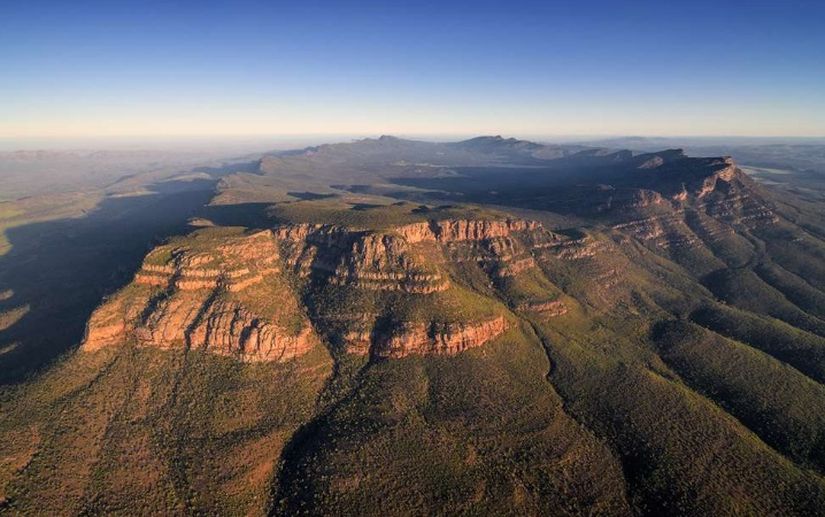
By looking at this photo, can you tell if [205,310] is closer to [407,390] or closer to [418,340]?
[418,340]

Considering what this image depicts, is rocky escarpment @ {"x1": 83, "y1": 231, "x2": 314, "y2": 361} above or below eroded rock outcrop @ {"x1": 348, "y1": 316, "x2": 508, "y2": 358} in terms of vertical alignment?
above

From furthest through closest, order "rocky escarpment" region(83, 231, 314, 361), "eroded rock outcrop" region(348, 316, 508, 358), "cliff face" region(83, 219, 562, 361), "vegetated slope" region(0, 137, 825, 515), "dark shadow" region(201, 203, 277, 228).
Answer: "dark shadow" region(201, 203, 277, 228) → "eroded rock outcrop" region(348, 316, 508, 358) → "cliff face" region(83, 219, 562, 361) → "rocky escarpment" region(83, 231, 314, 361) → "vegetated slope" region(0, 137, 825, 515)

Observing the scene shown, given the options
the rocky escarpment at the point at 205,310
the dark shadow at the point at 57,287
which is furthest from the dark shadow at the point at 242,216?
the rocky escarpment at the point at 205,310

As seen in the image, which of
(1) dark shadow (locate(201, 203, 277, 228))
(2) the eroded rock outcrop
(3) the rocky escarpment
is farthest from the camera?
(1) dark shadow (locate(201, 203, 277, 228))

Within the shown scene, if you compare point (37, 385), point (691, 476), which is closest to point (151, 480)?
point (37, 385)

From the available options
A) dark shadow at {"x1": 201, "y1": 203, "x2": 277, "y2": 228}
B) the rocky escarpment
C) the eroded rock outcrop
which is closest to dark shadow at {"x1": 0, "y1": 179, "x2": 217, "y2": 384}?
the rocky escarpment

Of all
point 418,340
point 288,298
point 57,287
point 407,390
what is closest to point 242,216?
point 57,287

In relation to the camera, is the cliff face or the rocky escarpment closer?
A: the rocky escarpment

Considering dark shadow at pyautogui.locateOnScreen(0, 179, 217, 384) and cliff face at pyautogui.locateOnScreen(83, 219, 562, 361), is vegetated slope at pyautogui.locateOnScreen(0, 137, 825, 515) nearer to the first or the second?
cliff face at pyautogui.locateOnScreen(83, 219, 562, 361)
